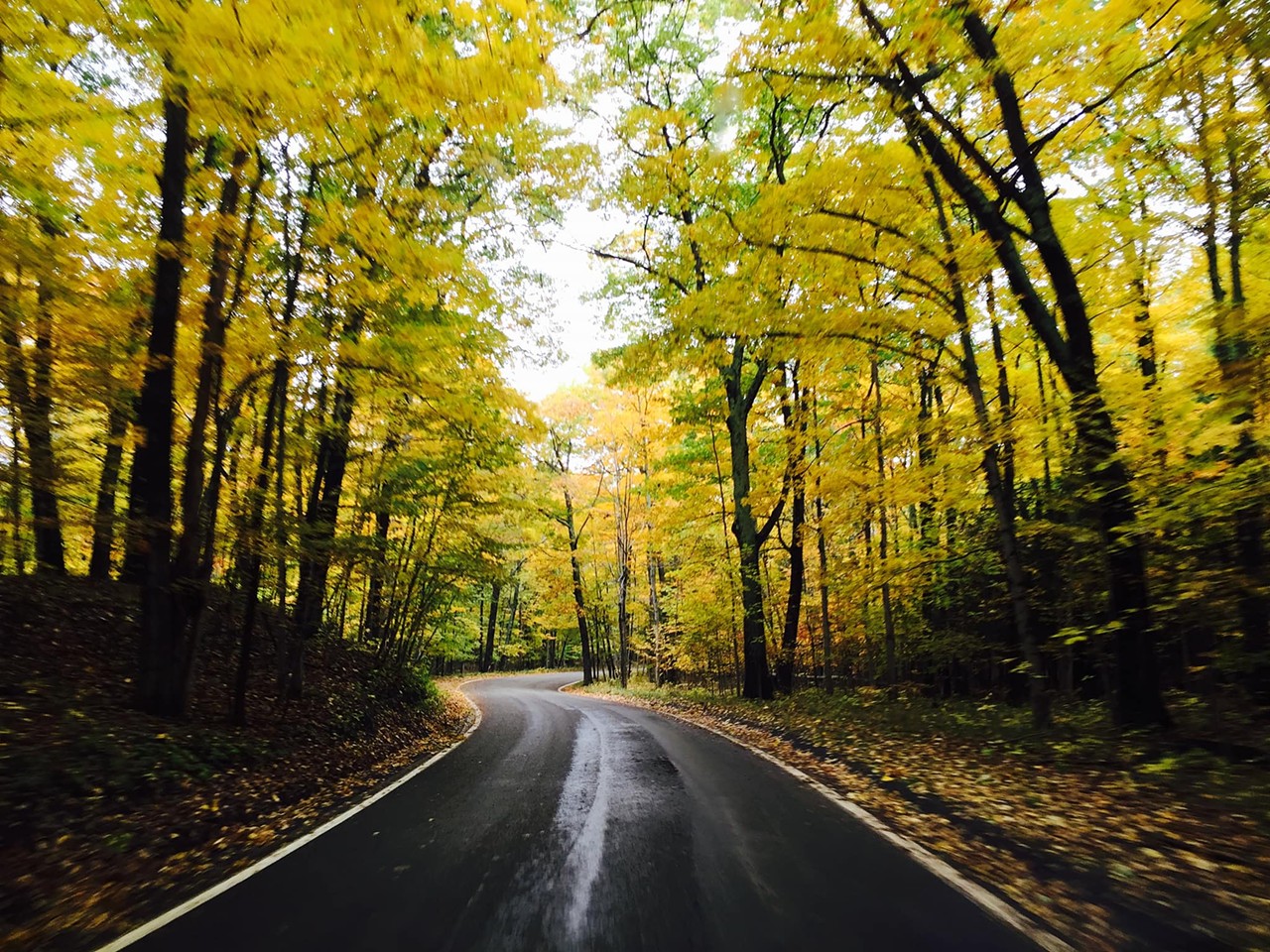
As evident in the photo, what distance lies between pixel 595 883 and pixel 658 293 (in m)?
12.4

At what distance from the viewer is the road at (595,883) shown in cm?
347

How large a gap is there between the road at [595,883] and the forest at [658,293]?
161 inches

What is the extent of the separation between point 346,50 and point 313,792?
7.22 meters

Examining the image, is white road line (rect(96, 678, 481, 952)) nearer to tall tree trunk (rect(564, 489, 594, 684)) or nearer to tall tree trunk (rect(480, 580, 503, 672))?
tall tree trunk (rect(564, 489, 594, 684))

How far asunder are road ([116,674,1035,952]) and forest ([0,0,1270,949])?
13.4 feet

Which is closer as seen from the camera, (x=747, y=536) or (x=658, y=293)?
(x=658, y=293)

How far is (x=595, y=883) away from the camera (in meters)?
4.21

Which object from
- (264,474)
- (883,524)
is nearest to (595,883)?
(264,474)

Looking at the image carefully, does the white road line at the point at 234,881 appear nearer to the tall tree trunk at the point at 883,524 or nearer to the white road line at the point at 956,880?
the white road line at the point at 956,880

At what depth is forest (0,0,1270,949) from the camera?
590cm

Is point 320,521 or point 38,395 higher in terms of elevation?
point 38,395

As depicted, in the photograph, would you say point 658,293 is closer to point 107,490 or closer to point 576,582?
point 107,490

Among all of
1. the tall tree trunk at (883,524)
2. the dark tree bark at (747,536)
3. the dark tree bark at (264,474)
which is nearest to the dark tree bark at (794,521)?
the dark tree bark at (747,536)

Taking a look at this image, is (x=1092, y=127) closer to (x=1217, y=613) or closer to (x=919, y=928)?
(x=1217, y=613)
